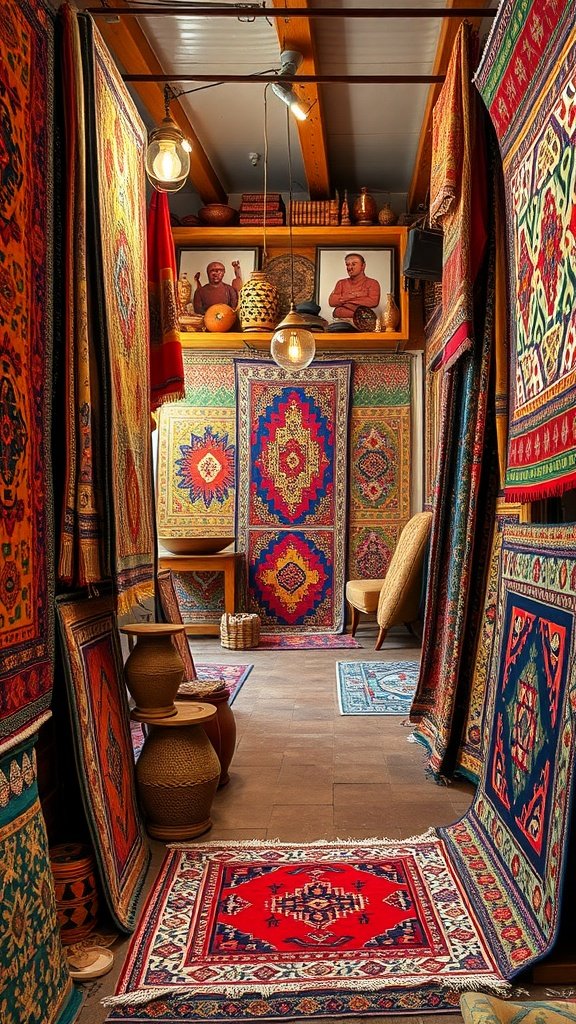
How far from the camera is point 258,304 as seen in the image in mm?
7422

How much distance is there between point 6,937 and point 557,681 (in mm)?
1539

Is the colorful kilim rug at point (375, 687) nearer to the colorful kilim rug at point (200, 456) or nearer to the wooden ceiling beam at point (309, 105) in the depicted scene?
the colorful kilim rug at point (200, 456)

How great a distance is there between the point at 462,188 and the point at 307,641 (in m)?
4.70

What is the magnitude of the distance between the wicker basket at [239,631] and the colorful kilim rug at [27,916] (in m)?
4.95

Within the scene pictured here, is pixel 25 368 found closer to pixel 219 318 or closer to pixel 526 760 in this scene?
pixel 526 760

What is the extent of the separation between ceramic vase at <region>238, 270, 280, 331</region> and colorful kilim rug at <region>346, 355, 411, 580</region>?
1.06m

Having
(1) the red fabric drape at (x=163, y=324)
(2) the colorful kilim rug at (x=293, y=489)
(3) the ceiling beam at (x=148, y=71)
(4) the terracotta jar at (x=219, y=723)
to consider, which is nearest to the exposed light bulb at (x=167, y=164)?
(1) the red fabric drape at (x=163, y=324)

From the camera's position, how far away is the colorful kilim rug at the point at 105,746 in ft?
7.59

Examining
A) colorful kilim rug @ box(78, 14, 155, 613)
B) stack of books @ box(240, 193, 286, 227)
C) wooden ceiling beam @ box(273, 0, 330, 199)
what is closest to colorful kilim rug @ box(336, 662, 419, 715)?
colorful kilim rug @ box(78, 14, 155, 613)

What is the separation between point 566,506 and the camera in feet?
10.0

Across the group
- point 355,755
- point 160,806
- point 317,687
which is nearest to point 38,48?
point 160,806

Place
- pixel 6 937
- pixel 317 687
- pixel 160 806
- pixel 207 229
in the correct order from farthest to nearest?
pixel 207 229 < pixel 317 687 < pixel 160 806 < pixel 6 937

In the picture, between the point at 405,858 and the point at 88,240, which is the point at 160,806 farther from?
the point at 88,240


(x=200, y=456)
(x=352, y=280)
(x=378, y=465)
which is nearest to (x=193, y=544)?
(x=200, y=456)
